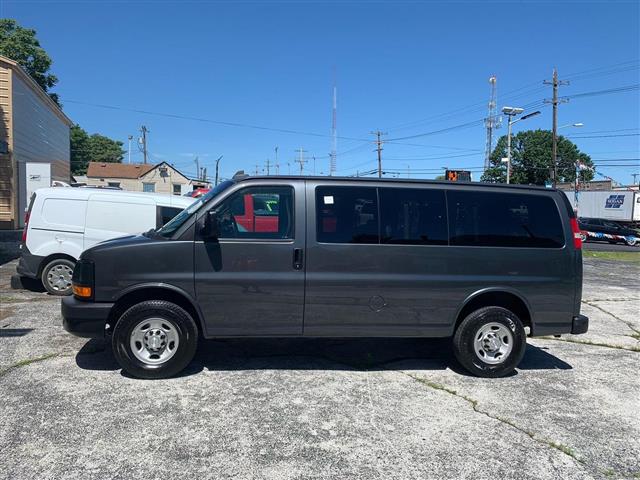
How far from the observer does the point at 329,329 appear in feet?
15.9

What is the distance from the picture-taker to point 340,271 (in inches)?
188

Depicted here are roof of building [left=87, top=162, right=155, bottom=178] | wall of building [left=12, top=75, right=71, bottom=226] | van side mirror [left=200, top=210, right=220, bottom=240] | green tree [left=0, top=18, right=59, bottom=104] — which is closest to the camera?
van side mirror [left=200, top=210, right=220, bottom=240]

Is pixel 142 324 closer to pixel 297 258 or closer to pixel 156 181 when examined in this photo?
pixel 297 258

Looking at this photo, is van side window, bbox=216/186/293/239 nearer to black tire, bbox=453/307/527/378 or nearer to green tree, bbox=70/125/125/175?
black tire, bbox=453/307/527/378

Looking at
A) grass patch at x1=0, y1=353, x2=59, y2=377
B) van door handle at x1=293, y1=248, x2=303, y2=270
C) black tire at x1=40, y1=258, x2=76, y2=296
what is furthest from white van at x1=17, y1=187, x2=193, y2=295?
van door handle at x1=293, y1=248, x2=303, y2=270

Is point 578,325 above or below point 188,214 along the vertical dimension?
below

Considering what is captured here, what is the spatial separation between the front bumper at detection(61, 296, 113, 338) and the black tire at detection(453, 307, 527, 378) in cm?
346

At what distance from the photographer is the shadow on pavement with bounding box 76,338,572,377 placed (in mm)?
5223

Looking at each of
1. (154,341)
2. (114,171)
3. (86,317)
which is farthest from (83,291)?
(114,171)

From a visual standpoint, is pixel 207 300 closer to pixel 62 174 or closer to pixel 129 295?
pixel 129 295

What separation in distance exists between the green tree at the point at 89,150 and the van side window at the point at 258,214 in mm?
79040

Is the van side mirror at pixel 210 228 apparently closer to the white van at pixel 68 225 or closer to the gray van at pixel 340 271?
the gray van at pixel 340 271

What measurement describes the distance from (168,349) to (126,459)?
1473 mm

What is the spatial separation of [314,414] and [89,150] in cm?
9459
